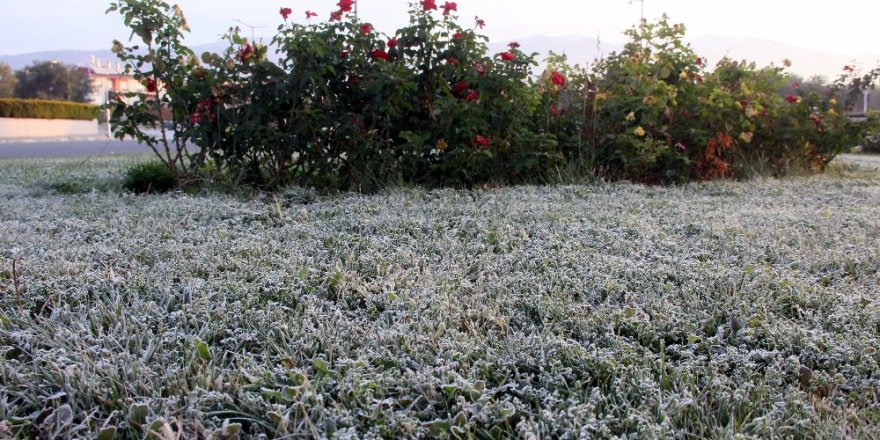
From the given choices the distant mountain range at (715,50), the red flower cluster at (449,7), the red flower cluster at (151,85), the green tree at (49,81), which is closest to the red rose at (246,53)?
the distant mountain range at (715,50)

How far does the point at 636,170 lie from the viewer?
5465 millimetres

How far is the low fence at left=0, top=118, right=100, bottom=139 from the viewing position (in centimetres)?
2195

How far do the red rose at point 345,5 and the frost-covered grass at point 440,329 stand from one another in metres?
2.25

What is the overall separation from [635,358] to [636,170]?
4.10 meters

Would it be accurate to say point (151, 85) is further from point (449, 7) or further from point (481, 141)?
point (481, 141)

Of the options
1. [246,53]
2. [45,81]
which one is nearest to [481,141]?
[246,53]

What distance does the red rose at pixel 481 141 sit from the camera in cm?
486

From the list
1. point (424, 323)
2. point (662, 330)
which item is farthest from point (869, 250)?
point (424, 323)

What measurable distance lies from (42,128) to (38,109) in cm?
119

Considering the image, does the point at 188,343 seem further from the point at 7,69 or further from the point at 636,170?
the point at 7,69

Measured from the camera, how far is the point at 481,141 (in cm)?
486

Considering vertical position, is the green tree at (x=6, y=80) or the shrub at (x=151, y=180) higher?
the green tree at (x=6, y=80)

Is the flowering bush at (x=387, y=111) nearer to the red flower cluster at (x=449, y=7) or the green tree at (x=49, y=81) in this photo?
the red flower cluster at (x=449, y=7)

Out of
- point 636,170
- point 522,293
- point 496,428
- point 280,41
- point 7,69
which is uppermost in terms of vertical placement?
point 7,69
